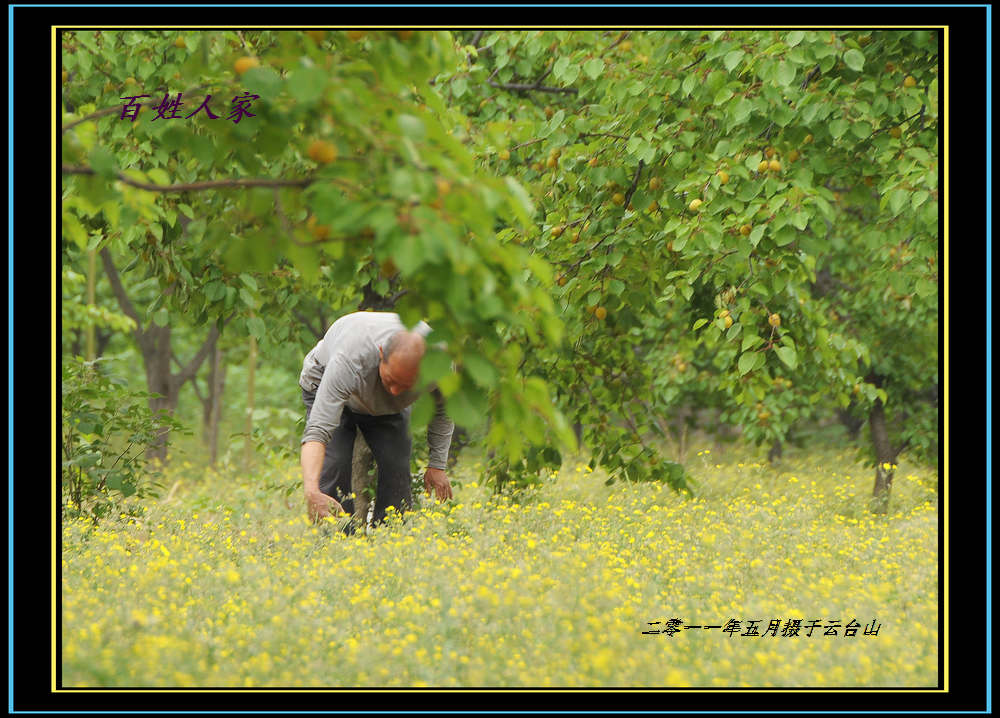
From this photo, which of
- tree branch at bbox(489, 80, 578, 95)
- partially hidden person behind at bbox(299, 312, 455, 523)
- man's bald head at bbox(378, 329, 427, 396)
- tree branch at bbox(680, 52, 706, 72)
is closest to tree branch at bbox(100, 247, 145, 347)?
tree branch at bbox(489, 80, 578, 95)

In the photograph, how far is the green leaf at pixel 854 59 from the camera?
429cm

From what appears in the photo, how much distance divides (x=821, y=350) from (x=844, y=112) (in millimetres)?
1352

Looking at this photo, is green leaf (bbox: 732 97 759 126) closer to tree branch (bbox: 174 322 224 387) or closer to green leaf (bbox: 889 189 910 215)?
green leaf (bbox: 889 189 910 215)

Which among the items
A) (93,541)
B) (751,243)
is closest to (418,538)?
(93,541)

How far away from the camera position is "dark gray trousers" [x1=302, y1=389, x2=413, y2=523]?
557 centimetres

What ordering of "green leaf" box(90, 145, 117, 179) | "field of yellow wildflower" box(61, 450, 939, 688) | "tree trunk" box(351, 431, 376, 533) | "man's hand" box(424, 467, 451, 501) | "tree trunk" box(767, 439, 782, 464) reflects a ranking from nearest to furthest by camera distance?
"green leaf" box(90, 145, 117, 179), "field of yellow wildflower" box(61, 450, 939, 688), "man's hand" box(424, 467, 451, 501), "tree trunk" box(351, 431, 376, 533), "tree trunk" box(767, 439, 782, 464)

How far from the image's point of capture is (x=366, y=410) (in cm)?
539

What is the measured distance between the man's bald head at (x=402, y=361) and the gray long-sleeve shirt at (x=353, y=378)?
0.26 feet

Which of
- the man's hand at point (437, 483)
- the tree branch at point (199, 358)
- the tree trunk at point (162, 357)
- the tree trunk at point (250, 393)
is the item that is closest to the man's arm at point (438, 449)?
the man's hand at point (437, 483)

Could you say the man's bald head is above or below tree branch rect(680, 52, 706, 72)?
below

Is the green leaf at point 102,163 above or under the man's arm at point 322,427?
above
